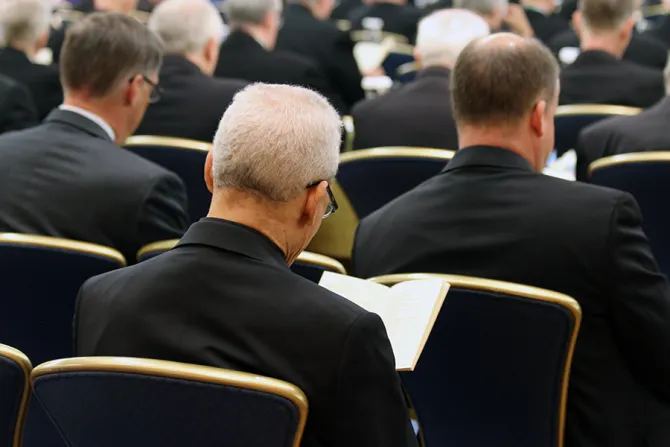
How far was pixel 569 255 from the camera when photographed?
7.97ft

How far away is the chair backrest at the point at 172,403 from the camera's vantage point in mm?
1651

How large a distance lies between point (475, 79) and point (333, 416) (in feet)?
4.27

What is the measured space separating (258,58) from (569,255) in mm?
3840

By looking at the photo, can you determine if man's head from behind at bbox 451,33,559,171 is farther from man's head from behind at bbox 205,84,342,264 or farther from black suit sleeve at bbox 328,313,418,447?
black suit sleeve at bbox 328,313,418,447

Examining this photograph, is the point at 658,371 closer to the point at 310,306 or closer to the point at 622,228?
the point at 622,228

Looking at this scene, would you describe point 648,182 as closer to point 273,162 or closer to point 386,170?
point 386,170

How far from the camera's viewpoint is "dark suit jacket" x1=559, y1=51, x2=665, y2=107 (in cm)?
521

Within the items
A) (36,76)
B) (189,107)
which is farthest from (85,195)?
(36,76)

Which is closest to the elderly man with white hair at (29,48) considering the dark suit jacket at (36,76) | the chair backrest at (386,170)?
the dark suit jacket at (36,76)

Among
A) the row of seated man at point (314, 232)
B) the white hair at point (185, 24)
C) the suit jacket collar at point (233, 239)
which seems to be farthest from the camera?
the white hair at point (185, 24)

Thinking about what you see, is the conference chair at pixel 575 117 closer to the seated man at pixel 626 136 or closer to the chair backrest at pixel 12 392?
the seated man at pixel 626 136

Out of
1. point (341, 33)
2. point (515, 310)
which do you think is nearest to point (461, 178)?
point (515, 310)

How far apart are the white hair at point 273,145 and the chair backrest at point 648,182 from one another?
162 cm

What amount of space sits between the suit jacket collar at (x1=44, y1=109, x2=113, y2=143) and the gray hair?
2.89 m
